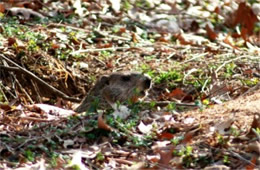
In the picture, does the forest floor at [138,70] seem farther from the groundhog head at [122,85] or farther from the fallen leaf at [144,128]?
the groundhog head at [122,85]

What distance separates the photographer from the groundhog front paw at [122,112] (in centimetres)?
633

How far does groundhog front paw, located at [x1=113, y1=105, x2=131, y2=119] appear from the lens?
20.8 ft

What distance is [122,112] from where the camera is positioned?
6398mm

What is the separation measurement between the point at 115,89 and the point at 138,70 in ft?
4.58

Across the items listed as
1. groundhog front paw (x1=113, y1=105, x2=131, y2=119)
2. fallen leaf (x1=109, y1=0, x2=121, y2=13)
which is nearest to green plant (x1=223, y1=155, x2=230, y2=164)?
groundhog front paw (x1=113, y1=105, x2=131, y2=119)

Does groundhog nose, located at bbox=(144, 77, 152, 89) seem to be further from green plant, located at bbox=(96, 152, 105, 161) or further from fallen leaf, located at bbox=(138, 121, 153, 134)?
green plant, located at bbox=(96, 152, 105, 161)

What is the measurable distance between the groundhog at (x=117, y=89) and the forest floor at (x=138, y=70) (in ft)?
0.96

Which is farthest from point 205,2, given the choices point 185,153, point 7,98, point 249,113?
point 185,153

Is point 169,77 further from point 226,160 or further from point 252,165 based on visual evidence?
point 252,165

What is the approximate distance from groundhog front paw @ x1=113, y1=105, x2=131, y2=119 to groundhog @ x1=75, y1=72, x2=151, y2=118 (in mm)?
902

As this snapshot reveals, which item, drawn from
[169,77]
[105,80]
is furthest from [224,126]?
[169,77]

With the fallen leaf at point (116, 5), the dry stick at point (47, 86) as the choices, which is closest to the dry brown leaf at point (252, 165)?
the dry stick at point (47, 86)

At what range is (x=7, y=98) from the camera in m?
8.61

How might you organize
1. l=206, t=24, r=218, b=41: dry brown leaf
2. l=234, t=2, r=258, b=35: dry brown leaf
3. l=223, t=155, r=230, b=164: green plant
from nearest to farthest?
l=223, t=155, r=230, b=164: green plant
l=206, t=24, r=218, b=41: dry brown leaf
l=234, t=2, r=258, b=35: dry brown leaf
